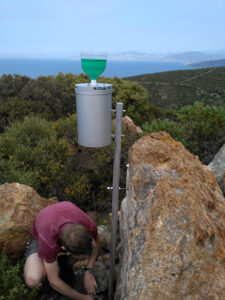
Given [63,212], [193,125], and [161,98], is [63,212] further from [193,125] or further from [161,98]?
[161,98]

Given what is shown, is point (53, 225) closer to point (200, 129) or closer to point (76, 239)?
point (76, 239)

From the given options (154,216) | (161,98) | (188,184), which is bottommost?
(161,98)

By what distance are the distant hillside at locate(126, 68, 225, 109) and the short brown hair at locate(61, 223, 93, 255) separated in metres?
26.3

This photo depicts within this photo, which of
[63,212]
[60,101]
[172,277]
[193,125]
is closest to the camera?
[172,277]

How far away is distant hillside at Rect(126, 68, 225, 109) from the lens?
31.5m

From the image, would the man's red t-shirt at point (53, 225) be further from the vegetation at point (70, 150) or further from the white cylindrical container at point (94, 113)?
the vegetation at point (70, 150)

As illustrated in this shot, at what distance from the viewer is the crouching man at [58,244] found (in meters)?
2.59

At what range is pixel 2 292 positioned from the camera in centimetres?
279

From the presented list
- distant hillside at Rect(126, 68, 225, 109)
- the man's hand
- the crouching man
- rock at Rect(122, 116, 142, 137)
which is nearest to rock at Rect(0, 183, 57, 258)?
the crouching man

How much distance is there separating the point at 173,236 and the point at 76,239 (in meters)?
1.01

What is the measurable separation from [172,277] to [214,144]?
628 cm

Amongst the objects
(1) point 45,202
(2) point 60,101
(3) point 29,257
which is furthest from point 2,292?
(2) point 60,101

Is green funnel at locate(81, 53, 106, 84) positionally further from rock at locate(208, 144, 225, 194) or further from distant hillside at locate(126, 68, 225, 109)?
distant hillside at locate(126, 68, 225, 109)

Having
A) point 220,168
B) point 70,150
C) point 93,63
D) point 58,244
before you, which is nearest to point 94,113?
point 93,63
